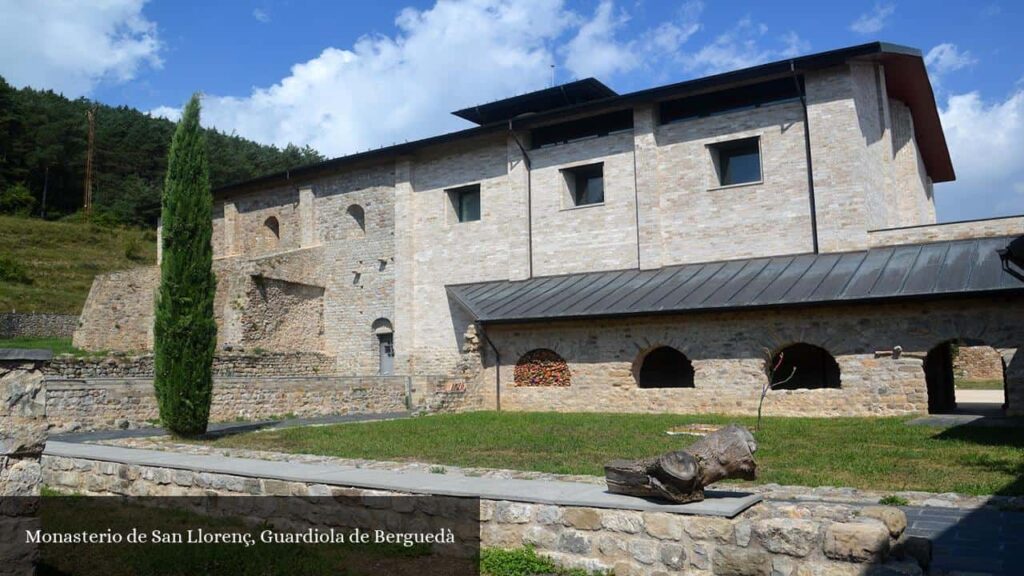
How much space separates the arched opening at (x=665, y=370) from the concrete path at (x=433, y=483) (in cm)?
1375

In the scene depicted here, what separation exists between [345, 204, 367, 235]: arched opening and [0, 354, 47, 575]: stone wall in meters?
22.3

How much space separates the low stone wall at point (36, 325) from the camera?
31344 mm

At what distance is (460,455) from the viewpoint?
10062 millimetres

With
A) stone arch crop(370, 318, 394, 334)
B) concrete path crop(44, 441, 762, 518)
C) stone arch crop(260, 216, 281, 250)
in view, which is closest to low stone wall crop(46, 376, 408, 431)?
stone arch crop(370, 318, 394, 334)

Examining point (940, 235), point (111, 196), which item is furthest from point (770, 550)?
point (111, 196)

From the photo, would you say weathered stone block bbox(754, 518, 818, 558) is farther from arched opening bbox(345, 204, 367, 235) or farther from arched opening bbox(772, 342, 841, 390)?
arched opening bbox(345, 204, 367, 235)

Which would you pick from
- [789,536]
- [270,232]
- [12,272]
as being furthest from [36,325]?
[789,536]

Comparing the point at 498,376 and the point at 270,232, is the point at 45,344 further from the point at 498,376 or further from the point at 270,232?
the point at 498,376

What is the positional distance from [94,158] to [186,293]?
52444 millimetres

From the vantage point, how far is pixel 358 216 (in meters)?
26.4

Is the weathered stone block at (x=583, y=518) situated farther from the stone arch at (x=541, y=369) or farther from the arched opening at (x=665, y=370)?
the arched opening at (x=665, y=370)

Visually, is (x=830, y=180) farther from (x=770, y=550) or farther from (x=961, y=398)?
(x=770, y=550)

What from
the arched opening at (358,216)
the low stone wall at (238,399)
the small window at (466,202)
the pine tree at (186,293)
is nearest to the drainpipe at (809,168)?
the small window at (466,202)

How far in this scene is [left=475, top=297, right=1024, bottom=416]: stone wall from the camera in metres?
14.2
